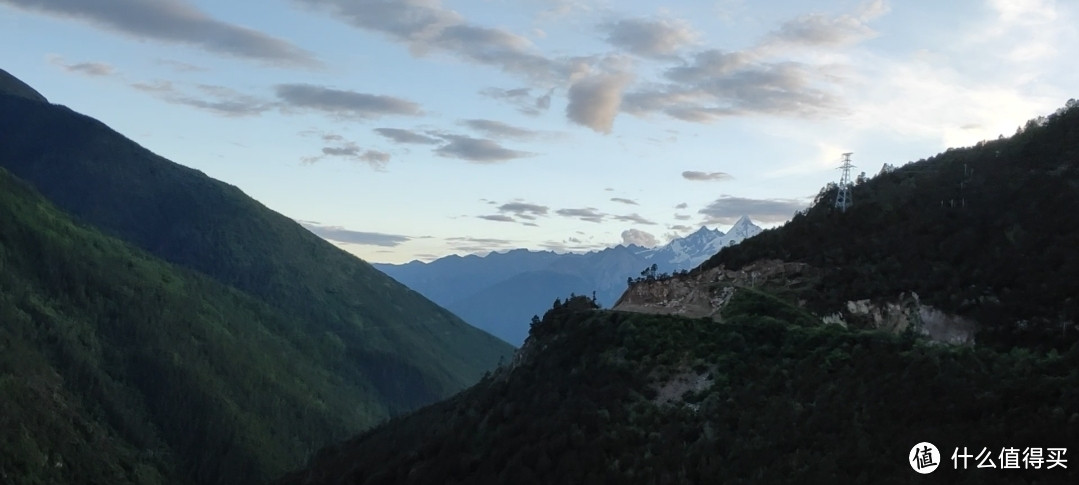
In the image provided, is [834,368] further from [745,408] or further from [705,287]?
[705,287]

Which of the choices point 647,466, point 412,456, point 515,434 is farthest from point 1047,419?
point 412,456

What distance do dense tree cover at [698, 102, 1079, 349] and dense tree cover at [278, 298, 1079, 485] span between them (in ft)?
30.7

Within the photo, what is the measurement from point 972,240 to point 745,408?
1411 inches

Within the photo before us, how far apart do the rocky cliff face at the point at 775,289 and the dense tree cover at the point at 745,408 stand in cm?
613

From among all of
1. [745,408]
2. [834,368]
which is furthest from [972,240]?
[745,408]

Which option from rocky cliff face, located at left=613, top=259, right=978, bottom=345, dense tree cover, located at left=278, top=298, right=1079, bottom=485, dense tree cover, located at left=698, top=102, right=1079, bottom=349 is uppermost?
dense tree cover, located at left=698, top=102, right=1079, bottom=349

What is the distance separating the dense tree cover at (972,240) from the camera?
6550cm

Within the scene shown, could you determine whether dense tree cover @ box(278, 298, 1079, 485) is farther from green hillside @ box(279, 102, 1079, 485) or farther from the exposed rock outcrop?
the exposed rock outcrop

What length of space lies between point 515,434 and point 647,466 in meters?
18.0

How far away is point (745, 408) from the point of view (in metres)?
58.1

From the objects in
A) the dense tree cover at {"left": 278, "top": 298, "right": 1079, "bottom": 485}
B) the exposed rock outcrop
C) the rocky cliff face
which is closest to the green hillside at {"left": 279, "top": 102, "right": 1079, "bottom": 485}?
the dense tree cover at {"left": 278, "top": 298, "right": 1079, "bottom": 485}

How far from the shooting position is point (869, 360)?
56.8 m

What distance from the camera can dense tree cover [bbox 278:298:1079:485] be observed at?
45.6 meters

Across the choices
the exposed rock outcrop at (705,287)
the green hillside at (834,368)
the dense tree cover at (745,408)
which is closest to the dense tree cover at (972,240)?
the green hillside at (834,368)
